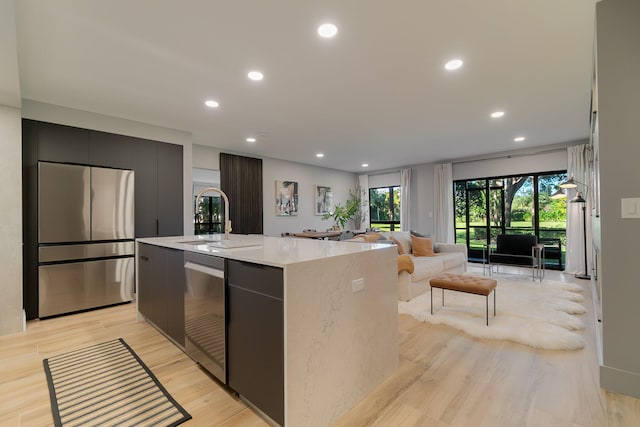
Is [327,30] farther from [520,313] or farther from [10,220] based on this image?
[10,220]

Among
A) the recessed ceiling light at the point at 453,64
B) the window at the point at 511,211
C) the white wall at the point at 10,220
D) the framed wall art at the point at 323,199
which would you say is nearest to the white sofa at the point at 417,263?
the window at the point at 511,211

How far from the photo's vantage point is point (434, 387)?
78.4 inches

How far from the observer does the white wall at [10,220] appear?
3037mm

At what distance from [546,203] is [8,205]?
8.92m

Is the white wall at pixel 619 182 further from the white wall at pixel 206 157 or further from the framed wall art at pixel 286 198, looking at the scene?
the framed wall art at pixel 286 198

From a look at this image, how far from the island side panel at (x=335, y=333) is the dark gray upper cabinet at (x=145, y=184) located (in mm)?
3709

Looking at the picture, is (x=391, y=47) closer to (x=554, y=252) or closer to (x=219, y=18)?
(x=219, y=18)

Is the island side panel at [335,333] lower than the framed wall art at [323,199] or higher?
lower

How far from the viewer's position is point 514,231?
21.9 ft

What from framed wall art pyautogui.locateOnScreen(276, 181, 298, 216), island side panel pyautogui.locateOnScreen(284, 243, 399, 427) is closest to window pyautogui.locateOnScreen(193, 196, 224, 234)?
framed wall art pyautogui.locateOnScreen(276, 181, 298, 216)

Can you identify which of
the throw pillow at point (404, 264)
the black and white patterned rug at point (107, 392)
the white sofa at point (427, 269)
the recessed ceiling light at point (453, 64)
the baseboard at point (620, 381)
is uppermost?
the recessed ceiling light at point (453, 64)

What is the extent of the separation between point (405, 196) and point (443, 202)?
1.15m

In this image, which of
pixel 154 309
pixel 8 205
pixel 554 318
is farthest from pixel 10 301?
pixel 554 318

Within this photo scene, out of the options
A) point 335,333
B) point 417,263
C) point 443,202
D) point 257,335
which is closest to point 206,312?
point 257,335
